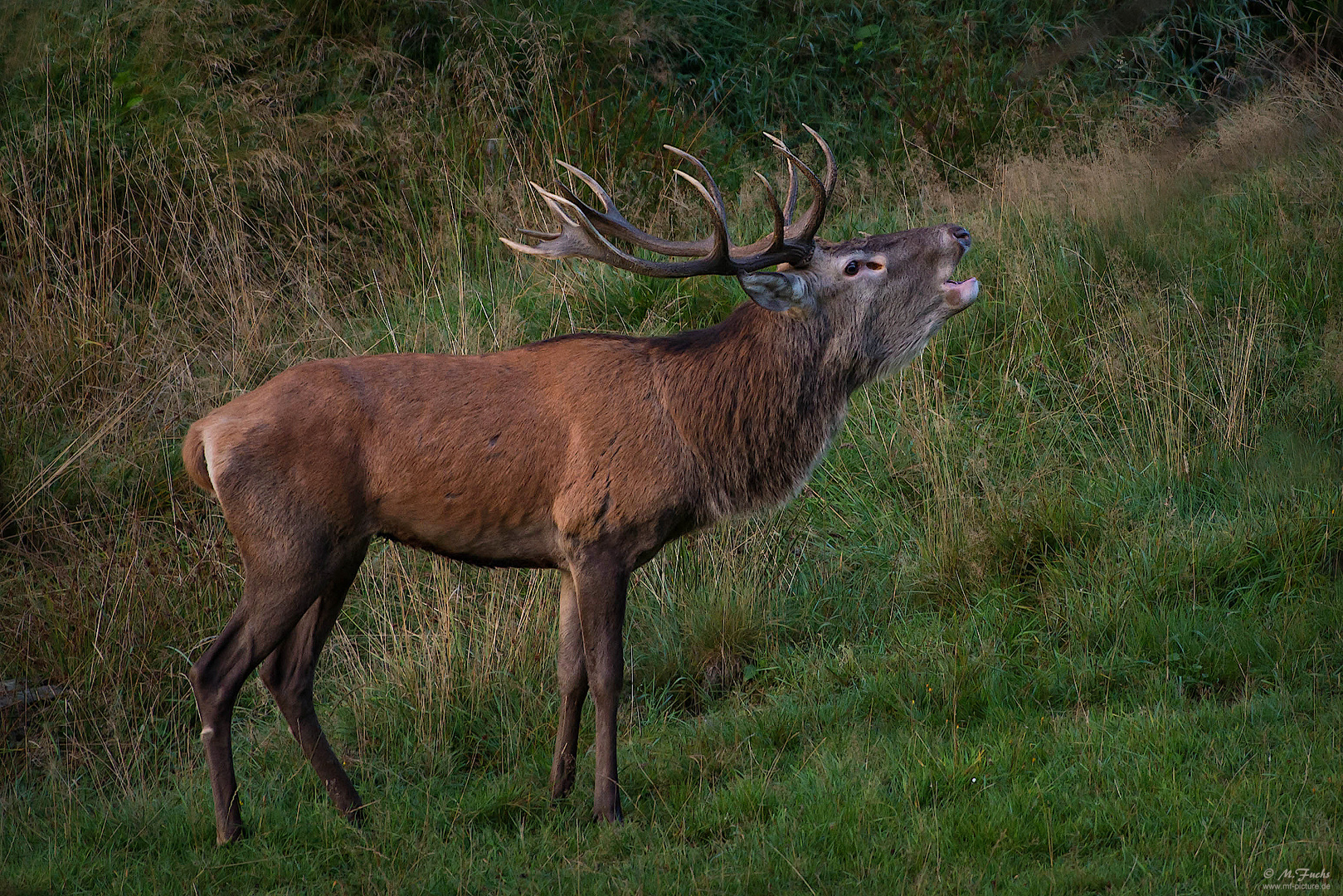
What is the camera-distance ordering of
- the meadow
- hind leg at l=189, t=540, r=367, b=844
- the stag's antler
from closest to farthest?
the meadow
hind leg at l=189, t=540, r=367, b=844
the stag's antler

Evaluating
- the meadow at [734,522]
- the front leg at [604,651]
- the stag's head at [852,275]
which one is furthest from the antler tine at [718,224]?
the front leg at [604,651]

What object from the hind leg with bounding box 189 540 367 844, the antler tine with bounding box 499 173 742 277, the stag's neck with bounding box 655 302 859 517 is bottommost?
the hind leg with bounding box 189 540 367 844

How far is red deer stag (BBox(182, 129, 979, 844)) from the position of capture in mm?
4516

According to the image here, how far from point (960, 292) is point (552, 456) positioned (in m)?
1.83

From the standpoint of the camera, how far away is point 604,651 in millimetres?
4672

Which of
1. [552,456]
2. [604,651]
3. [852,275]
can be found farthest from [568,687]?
[852,275]

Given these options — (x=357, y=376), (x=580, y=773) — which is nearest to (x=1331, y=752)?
(x=580, y=773)

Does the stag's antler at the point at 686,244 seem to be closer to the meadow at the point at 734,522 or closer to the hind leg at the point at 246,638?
the meadow at the point at 734,522

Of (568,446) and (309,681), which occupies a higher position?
(568,446)

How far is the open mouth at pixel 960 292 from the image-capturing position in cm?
508

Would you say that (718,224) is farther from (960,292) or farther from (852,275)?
(960,292)

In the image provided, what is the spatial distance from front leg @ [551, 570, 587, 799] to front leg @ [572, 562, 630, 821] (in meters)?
0.23

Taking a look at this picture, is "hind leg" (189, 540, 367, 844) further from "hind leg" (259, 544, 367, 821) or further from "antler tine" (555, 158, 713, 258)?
"antler tine" (555, 158, 713, 258)

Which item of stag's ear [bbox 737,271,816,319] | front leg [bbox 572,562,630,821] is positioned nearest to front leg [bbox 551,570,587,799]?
front leg [bbox 572,562,630,821]
